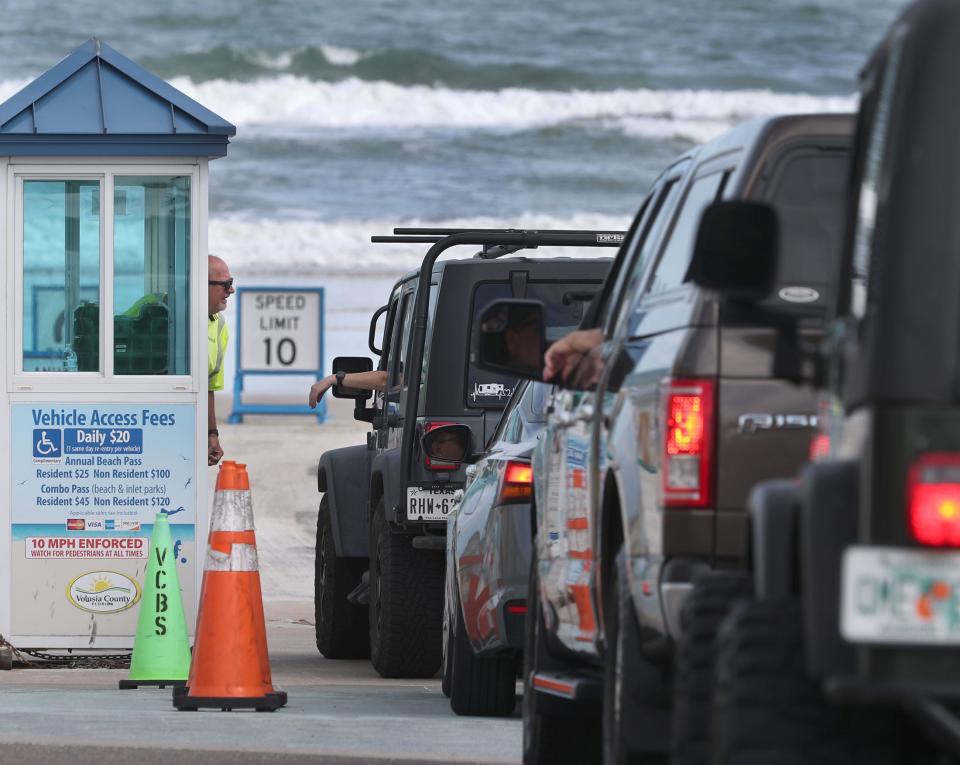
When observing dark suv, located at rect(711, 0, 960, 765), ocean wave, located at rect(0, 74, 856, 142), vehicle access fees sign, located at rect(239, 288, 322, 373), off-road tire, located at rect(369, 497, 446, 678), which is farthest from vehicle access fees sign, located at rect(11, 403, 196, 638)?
ocean wave, located at rect(0, 74, 856, 142)

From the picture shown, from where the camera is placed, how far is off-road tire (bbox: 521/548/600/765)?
665cm

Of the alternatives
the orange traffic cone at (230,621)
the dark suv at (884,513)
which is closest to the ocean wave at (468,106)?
the orange traffic cone at (230,621)

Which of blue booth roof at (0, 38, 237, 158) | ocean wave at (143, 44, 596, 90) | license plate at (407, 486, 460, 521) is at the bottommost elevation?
license plate at (407, 486, 460, 521)

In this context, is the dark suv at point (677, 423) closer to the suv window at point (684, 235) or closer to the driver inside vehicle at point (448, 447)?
the suv window at point (684, 235)

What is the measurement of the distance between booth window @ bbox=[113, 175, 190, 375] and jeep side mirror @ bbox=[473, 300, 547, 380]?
5.13 m

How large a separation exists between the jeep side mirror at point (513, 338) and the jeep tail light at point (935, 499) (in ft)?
10.1

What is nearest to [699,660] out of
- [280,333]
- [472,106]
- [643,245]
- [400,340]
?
[643,245]

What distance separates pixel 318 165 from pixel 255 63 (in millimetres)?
5729

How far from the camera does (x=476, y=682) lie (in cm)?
893

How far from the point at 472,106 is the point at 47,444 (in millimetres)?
45230

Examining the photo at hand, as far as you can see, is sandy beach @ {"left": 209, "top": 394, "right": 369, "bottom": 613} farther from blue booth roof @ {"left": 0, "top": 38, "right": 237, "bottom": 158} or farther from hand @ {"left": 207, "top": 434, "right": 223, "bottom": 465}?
blue booth roof @ {"left": 0, "top": 38, "right": 237, "bottom": 158}

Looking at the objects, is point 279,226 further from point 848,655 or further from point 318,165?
point 848,655

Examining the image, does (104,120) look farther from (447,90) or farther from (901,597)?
(447,90)

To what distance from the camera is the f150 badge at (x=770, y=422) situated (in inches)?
189
